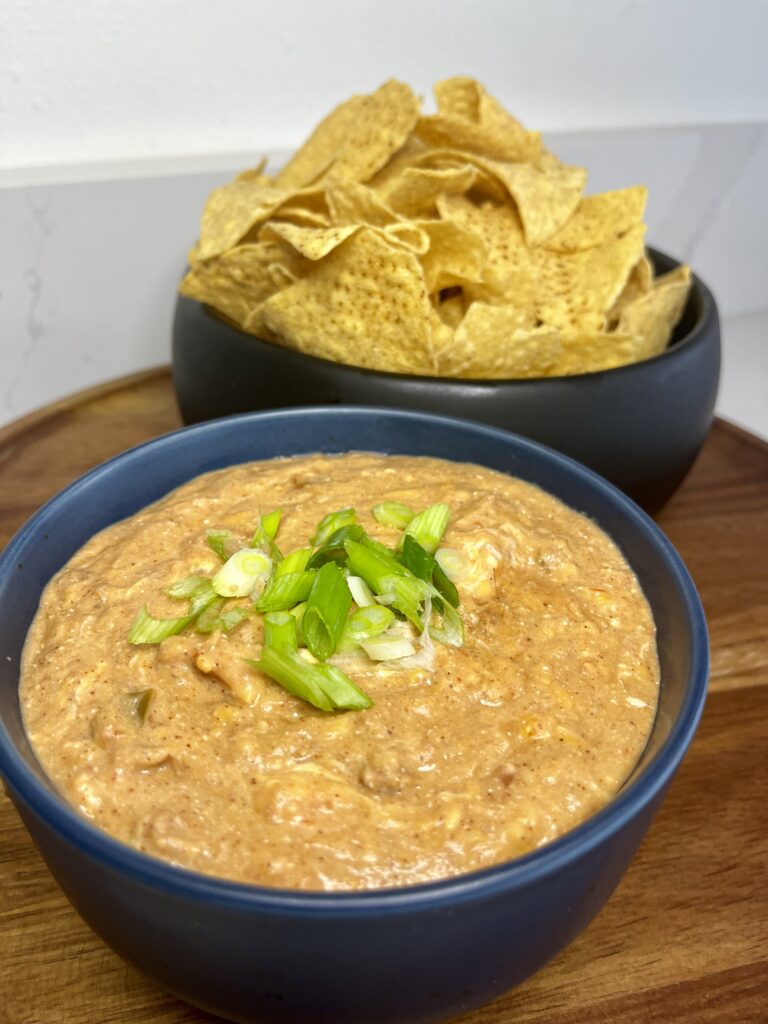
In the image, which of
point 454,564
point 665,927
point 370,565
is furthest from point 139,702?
point 665,927

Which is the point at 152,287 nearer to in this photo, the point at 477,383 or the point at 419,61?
the point at 419,61

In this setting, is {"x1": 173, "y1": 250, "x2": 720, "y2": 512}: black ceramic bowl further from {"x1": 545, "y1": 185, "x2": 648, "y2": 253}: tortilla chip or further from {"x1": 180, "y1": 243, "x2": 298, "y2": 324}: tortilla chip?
{"x1": 545, "y1": 185, "x2": 648, "y2": 253}: tortilla chip

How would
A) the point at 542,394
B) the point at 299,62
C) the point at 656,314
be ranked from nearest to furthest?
the point at 542,394 → the point at 656,314 → the point at 299,62

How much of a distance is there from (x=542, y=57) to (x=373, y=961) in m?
2.90

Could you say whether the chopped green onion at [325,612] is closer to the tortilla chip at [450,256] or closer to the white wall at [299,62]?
the tortilla chip at [450,256]

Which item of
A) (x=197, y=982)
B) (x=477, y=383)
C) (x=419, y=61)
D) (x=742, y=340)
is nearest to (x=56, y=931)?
(x=197, y=982)

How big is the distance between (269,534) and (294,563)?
121mm

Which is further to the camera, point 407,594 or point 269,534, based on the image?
point 269,534

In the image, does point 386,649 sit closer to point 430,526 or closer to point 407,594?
point 407,594

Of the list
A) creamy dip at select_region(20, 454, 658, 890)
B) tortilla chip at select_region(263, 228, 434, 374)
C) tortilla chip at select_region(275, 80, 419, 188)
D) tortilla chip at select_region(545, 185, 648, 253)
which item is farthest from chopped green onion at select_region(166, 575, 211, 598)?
tortilla chip at select_region(545, 185, 648, 253)

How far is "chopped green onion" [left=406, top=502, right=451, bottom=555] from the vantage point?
1516mm

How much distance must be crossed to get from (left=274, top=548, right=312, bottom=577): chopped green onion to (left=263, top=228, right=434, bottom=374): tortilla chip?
769mm

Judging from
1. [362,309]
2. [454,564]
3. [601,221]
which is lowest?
[362,309]

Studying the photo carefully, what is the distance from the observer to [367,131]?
2398mm
